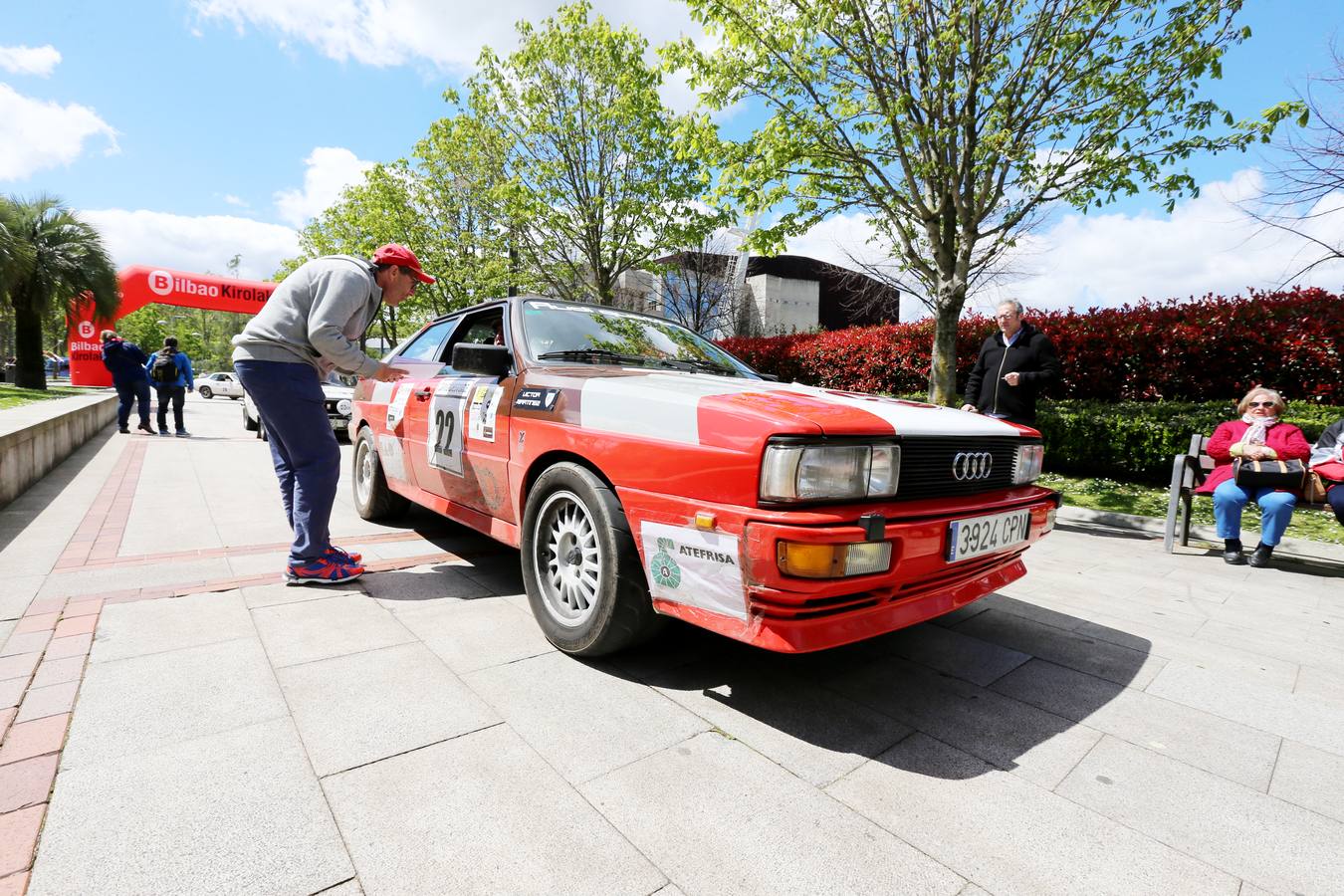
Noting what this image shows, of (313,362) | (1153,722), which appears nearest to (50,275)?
(313,362)

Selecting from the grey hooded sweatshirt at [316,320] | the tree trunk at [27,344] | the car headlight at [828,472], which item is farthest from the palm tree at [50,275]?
the car headlight at [828,472]

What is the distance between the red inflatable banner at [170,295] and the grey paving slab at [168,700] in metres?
23.9

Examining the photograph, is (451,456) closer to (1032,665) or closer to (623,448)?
(623,448)

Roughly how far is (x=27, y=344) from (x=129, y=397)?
1081 centimetres

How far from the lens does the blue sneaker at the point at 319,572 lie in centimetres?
333

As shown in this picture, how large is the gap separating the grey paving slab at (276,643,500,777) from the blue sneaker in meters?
1.02

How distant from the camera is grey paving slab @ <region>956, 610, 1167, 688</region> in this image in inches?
106

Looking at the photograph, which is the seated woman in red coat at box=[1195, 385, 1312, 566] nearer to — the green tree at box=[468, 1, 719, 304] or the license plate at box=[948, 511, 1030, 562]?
the license plate at box=[948, 511, 1030, 562]

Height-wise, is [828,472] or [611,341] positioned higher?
[611,341]

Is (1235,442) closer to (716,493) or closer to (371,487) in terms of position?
(716,493)

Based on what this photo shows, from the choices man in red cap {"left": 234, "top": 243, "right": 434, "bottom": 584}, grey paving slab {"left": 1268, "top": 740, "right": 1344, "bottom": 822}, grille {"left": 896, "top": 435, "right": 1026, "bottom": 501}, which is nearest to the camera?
grey paving slab {"left": 1268, "top": 740, "right": 1344, "bottom": 822}

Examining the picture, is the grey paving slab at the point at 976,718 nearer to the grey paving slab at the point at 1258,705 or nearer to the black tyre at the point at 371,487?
the grey paving slab at the point at 1258,705

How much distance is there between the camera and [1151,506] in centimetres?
642

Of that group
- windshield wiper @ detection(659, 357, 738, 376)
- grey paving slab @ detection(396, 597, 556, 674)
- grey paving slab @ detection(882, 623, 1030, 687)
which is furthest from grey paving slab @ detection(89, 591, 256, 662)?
grey paving slab @ detection(882, 623, 1030, 687)
